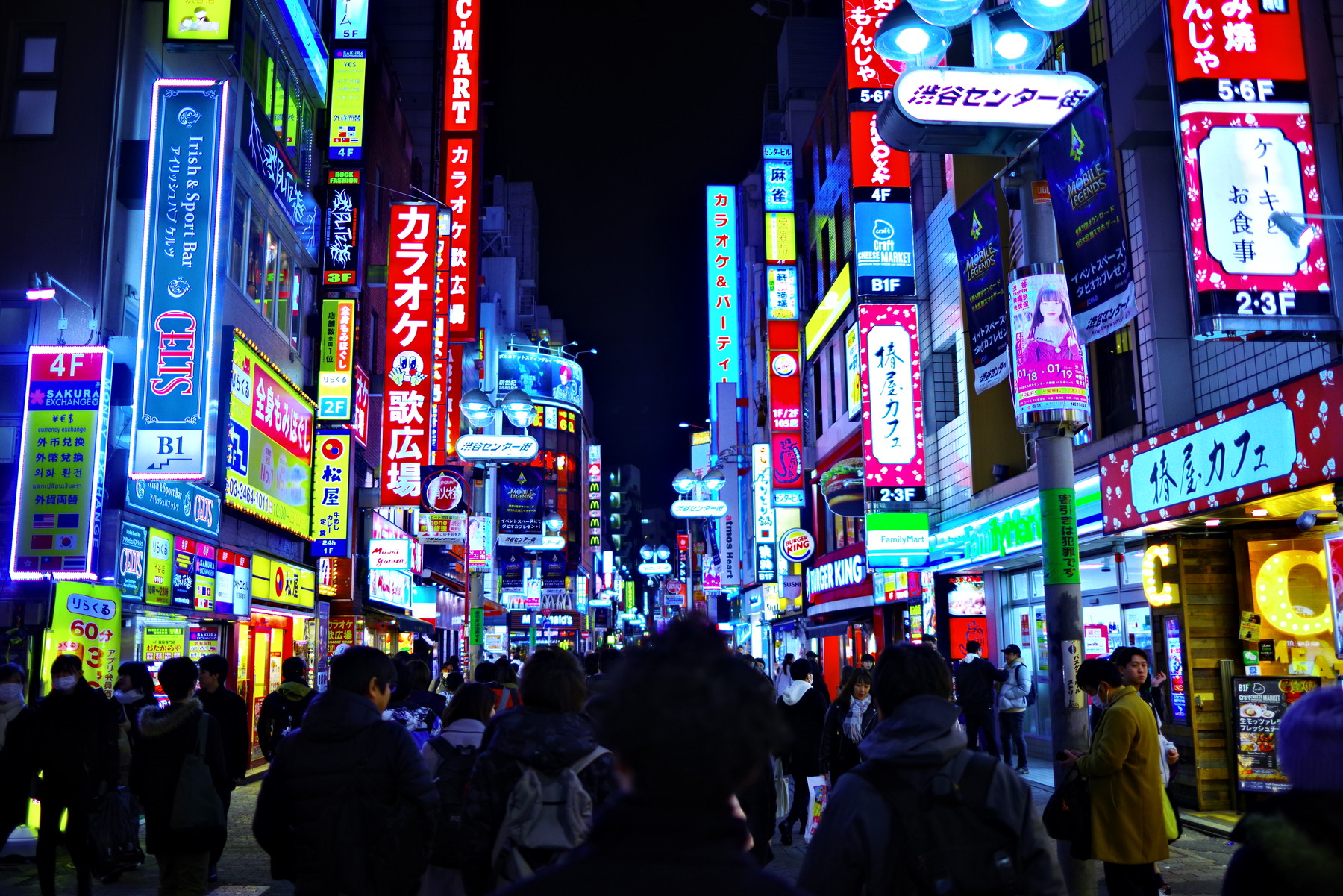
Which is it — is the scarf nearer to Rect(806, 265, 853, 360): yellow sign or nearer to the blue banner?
the blue banner

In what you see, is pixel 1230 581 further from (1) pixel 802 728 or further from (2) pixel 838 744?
(2) pixel 838 744

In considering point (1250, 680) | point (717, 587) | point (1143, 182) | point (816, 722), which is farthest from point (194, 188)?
point (717, 587)

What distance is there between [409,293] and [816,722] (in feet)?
55.5

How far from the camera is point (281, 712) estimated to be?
38.8 feet

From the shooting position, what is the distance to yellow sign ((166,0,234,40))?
55.3 ft

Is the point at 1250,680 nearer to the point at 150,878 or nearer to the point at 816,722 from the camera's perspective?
the point at 816,722

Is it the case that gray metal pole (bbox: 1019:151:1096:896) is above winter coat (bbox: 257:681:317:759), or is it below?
above

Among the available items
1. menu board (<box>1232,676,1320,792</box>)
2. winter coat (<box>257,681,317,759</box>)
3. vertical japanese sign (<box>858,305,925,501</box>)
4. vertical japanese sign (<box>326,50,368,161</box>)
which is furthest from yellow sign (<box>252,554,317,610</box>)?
menu board (<box>1232,676,1320,792</box>)

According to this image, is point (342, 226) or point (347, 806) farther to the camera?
point (342, 226)

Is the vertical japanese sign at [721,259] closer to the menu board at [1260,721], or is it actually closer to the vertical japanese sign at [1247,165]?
the menu board at [1260,721]

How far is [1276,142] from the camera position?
1019 cm

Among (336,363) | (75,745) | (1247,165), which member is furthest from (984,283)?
(336,363)

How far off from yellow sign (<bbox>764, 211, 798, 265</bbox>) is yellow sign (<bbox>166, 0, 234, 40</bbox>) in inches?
978

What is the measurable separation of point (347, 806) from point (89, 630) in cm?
1130
